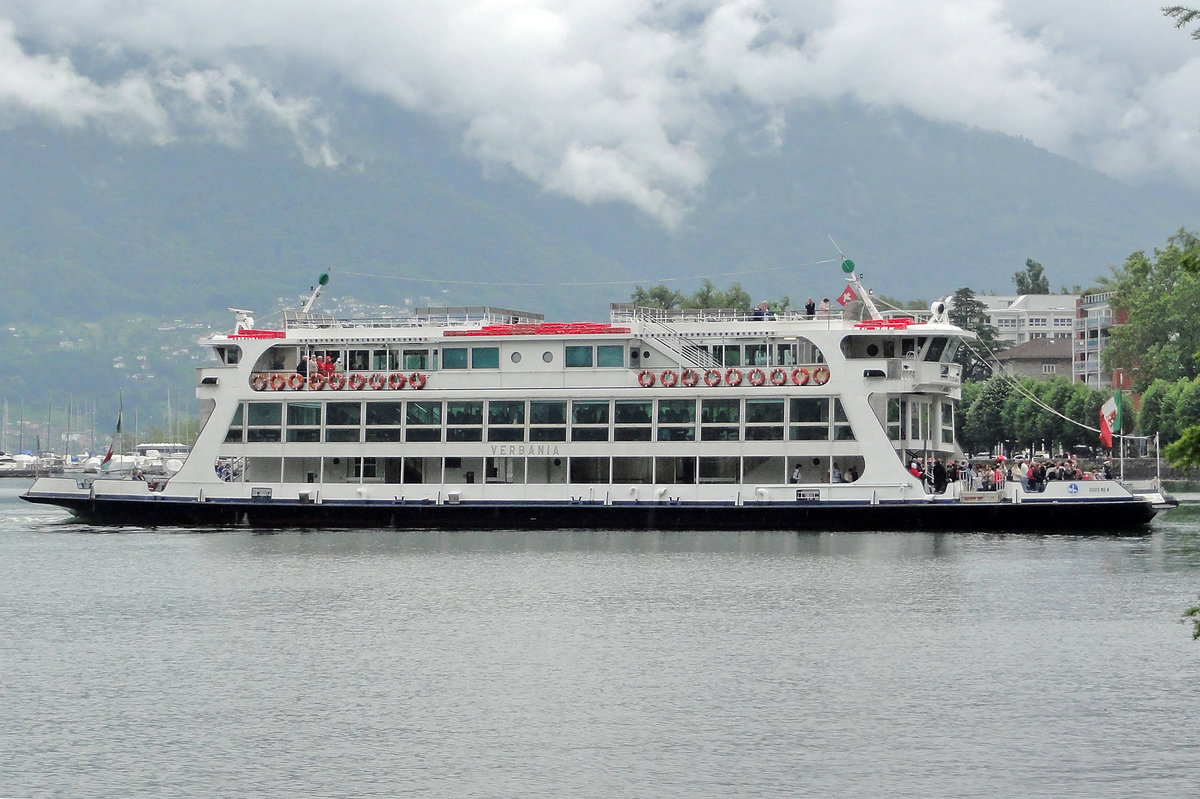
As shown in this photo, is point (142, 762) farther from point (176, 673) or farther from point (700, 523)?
point (700, 523)

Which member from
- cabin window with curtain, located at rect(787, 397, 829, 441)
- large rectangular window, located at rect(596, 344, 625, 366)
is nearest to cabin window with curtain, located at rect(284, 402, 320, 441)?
large rectangular window, located at rect(596, 344, 625, 366)

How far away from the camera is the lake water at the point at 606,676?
21203mm

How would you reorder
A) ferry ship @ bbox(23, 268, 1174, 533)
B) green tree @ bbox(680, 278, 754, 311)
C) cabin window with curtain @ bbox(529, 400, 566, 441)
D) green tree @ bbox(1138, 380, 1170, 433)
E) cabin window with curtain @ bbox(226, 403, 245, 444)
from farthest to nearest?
green tree @ bbox(680, 278, 754, 311), green tree @ bbox(1138, 380, 1170, 433), cabin window with curtain @ bbox(226, 403, 245, 444), cabin window with curtain @ bbox(529, 400, 566, 441), ferry ship @ bbox(23, 268, 1174, 533)

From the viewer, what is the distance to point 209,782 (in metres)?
20.9

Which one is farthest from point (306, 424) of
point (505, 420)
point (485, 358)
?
point (505, 420)

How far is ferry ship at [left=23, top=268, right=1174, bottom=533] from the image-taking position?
2000 inches

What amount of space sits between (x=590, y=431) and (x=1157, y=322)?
70730 millimetres

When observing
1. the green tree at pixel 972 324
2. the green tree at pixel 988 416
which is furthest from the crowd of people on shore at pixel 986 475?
the green tree at pixel 972 324

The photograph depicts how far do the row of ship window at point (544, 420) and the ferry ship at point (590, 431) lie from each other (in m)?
0.06

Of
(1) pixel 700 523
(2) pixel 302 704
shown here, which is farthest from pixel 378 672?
(1) pixel 700 523

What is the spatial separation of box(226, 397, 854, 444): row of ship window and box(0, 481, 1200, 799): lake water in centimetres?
740

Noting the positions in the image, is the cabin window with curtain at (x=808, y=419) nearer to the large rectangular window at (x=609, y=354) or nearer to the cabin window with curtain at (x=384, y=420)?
the large rectangular window at (x=609, y=354)

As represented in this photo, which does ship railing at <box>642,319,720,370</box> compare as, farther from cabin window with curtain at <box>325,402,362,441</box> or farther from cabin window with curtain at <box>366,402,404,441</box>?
cabin window with curtain at <box>325,402,362,441</box>

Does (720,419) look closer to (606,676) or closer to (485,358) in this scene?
(485,358)
